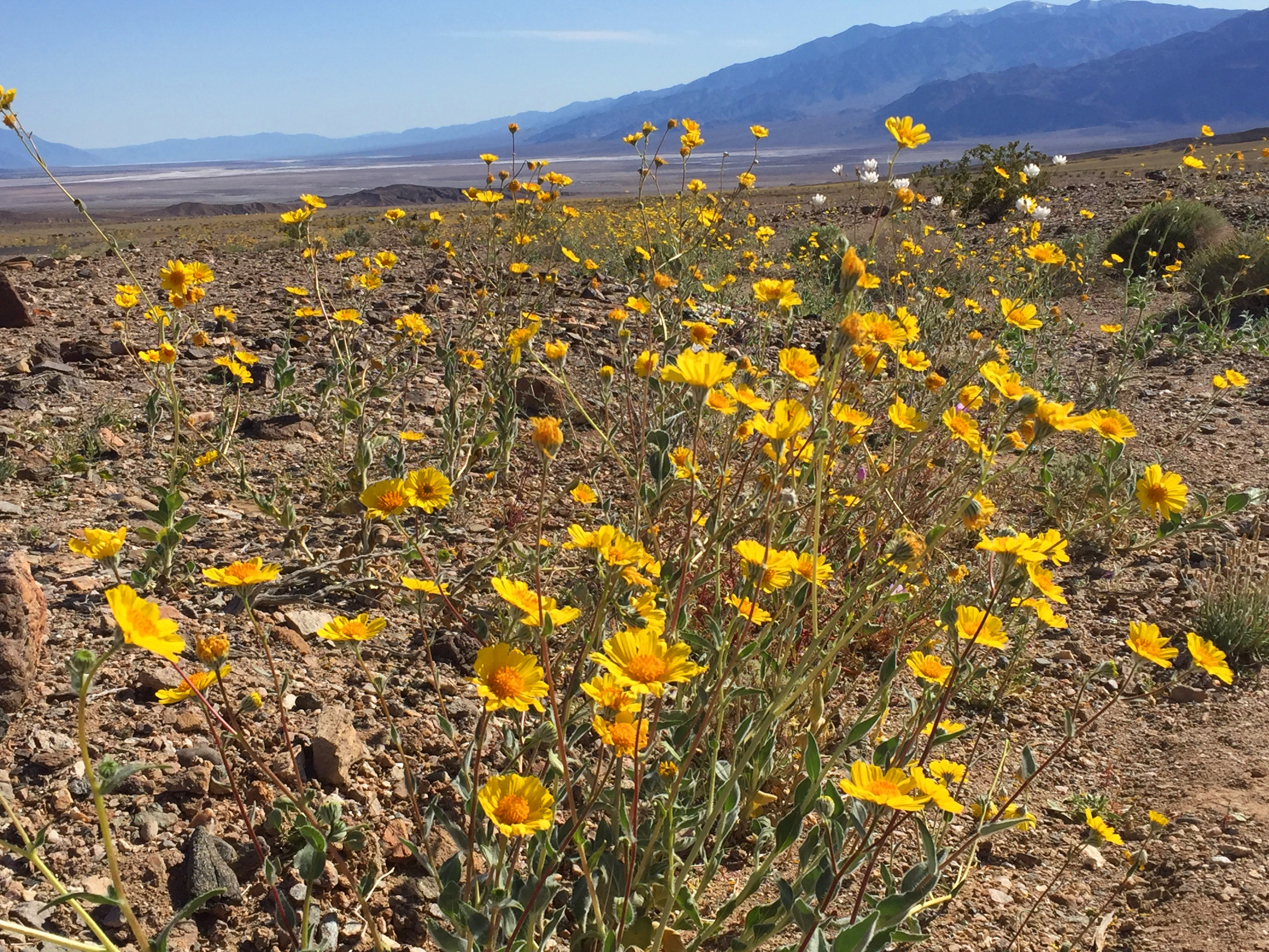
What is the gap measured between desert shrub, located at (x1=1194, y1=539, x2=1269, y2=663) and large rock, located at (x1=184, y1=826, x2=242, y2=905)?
2.95 m

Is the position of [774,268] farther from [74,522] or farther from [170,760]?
[170,760]

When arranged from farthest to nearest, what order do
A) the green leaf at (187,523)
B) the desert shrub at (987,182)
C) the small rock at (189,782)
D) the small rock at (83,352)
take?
the desert shrub at (987,182) → the small rock at (83,352) → the green leaf at (187,523) → the small rock at (189,782)

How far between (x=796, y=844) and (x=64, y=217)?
75.2 meters

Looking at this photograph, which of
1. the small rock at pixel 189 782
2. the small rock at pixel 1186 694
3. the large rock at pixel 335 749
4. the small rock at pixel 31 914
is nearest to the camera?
the small rock at pixel 31 914

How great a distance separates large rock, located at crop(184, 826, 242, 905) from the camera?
1.57 meters

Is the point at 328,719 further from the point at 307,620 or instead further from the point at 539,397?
the point at 539,397

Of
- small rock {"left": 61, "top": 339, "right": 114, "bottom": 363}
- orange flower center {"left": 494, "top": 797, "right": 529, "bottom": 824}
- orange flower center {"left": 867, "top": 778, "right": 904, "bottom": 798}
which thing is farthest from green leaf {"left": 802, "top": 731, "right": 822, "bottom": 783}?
small rock {"left": 61, "top": 339, "right": 114, "bottom": 363}

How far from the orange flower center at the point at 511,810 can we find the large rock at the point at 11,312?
17.2ft

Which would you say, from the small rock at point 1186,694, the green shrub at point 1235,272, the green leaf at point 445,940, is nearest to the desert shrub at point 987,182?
the green shrub at point 1235,272

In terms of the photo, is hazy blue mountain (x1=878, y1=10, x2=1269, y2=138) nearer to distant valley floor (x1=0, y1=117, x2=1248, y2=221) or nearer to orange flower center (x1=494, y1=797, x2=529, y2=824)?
distant valley floor (x1=0, y1=117, x2=1248, y2=221)

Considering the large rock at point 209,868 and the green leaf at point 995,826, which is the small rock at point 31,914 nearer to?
the large rock at point 209,868

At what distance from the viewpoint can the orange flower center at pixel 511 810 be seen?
1.28 m

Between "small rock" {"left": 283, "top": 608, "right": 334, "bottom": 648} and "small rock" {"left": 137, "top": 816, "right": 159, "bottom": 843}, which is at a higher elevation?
"small rock" {"left": 283, "top": 608, "right": 334, "bottom": 648}

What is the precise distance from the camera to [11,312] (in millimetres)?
4988
